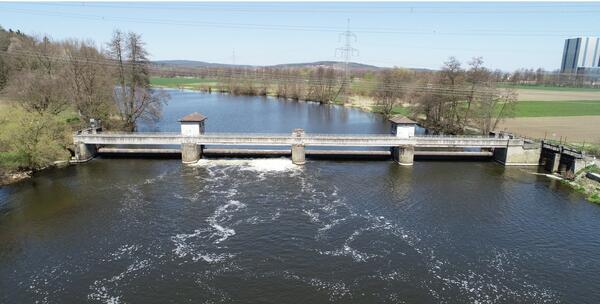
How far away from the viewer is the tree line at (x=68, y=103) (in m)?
42.3

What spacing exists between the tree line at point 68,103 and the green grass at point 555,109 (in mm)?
81060

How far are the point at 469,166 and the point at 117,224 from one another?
4199cm

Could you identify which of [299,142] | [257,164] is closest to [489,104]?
[299,142]

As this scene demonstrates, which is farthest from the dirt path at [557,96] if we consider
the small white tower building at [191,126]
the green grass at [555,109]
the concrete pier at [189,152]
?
the concrete pier at [189,152]

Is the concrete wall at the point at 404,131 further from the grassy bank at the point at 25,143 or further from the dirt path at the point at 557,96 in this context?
the dirt path at the point at 557,96

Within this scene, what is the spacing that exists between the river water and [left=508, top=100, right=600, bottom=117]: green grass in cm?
5861

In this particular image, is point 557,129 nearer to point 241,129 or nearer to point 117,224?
point 241,129

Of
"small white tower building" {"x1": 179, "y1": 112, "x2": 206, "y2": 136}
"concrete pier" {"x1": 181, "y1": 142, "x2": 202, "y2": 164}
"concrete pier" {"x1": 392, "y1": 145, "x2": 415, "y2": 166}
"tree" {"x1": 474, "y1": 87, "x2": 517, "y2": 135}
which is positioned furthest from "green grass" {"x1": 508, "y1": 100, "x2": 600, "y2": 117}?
"concrete pier" {"x1": 181, "y1": 142, "x2": 202, "y2": 164}

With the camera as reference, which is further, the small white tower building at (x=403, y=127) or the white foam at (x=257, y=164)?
the small white tower building at (x=403, y=127)

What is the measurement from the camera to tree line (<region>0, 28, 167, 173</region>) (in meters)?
42.3

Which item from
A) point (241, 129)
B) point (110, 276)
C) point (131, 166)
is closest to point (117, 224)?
point (110, 276)

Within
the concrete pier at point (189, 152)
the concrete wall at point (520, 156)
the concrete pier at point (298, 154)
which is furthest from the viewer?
the concrete wall at point (520, 156)

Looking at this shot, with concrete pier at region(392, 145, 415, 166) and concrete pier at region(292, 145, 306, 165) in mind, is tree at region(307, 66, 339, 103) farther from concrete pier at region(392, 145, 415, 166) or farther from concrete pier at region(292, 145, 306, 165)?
concrete pier at region(292, 145, 306, 165)

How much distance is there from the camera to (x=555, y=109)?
10200 centimetres
